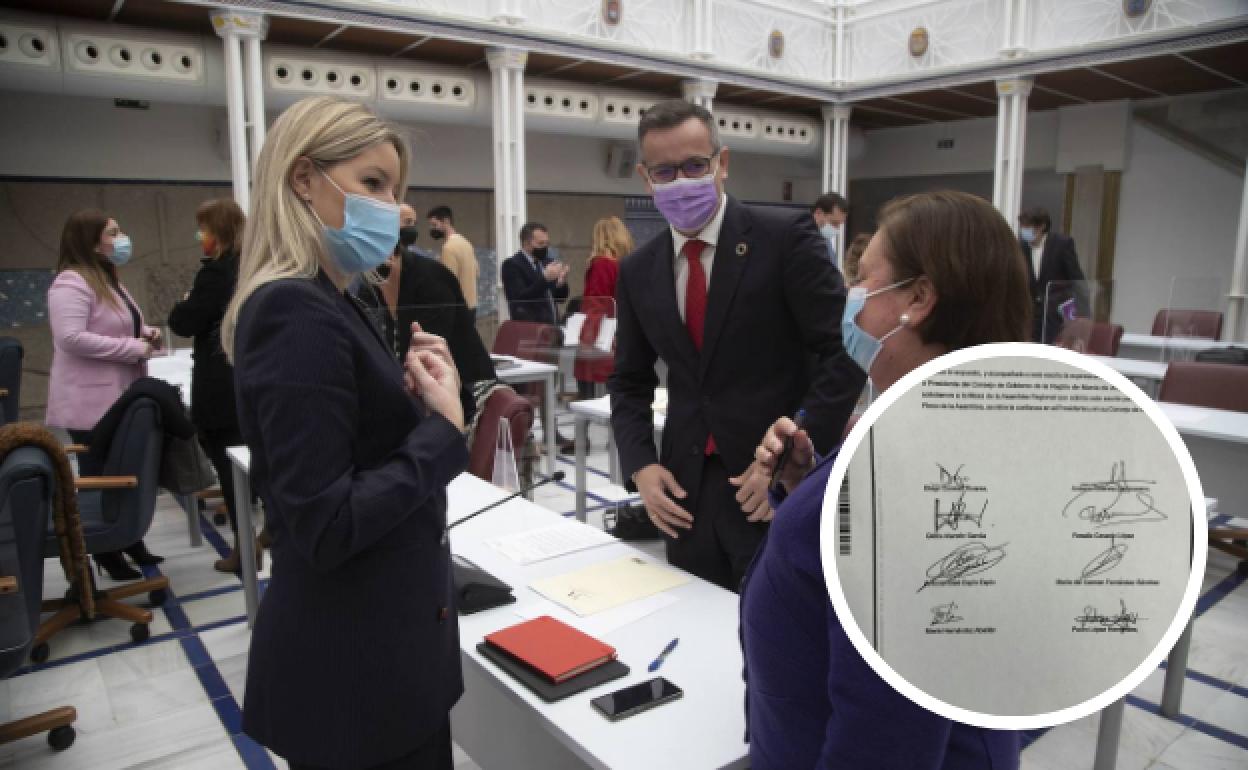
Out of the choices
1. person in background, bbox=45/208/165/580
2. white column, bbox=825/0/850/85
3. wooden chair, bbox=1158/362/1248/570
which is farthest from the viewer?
white column, bbox=825/0/850/85

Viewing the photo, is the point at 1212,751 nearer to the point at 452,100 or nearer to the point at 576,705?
the point at 576,705

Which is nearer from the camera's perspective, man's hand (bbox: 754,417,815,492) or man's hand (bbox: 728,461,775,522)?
man's hand (bbox: 754,417,815,492)

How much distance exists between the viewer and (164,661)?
3.32 meters

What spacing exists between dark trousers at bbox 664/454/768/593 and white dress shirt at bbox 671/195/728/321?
45 cm

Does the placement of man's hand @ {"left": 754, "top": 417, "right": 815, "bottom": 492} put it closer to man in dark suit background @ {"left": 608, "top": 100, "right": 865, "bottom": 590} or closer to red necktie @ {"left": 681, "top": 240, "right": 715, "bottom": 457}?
man in dark suit background @ {"left": 608, "top": 100, "right": 865, "bottom": 590}

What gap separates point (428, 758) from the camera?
1375 mm

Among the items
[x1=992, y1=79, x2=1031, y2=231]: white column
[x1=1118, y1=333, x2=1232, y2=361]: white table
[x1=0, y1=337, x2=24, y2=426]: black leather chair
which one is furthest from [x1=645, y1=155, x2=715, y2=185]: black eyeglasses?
[x1=992, y1=79, x2=1031, y2=231]: white column

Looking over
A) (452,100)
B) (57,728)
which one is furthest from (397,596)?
(452,100)

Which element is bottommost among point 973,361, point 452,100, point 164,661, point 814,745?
point 164,661

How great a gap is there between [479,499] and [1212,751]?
2.57 m

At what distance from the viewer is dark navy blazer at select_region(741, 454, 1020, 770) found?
737mm
